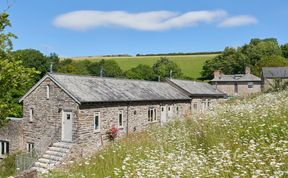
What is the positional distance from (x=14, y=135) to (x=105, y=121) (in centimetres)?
746

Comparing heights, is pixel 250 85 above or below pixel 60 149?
above

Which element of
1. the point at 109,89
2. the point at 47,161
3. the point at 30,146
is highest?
the point at 109,89

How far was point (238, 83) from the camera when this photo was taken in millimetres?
66312

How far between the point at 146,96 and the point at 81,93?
7.95 meters

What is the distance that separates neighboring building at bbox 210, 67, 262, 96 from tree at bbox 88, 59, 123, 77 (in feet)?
87.8

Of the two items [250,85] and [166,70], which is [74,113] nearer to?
[250,85]

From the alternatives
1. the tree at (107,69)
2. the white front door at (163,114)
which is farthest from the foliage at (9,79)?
the tree at (107,69)

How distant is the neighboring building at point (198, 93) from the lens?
1478 inches

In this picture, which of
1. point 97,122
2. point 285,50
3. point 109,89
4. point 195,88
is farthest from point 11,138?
point 285,50

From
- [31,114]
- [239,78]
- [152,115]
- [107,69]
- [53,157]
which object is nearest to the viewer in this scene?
[53,157]

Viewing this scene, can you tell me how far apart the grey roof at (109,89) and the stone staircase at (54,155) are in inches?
132

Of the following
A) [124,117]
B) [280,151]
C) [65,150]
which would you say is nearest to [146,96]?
[124,117]

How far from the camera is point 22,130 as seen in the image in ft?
82.7

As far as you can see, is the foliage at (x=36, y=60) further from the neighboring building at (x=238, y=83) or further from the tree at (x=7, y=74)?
the tree at (x=7, y=74)
